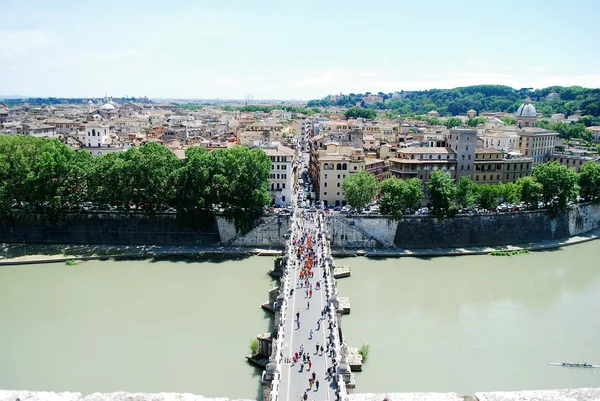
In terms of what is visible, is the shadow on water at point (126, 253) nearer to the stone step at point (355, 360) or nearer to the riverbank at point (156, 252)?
the riverbank at point (156, 252)

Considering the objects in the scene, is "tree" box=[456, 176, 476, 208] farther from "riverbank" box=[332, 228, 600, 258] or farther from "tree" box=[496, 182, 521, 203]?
"riverbank" box=[332, 228, 600, 258]

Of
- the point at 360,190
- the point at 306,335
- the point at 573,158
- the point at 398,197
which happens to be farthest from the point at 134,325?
the point at 573,158

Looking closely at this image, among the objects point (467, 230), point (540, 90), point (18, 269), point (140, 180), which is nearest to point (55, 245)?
point (18, 269)

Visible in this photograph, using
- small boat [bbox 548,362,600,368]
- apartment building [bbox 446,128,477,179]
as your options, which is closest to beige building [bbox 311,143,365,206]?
apartment building [bbox 446,128,477,179]

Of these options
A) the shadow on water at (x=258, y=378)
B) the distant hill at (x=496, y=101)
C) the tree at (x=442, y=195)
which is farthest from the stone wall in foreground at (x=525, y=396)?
the distant hill at (x=496, y=101)

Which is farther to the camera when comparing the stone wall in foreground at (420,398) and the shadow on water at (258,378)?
the shadow on water at (258,378)

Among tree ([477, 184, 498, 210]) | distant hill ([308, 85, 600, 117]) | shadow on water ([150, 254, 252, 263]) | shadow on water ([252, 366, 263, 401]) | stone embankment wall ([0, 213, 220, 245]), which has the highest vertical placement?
distant hill ([308, 85, 600, 117])

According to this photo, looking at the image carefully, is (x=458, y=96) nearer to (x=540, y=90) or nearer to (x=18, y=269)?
(x=540, y=90)
